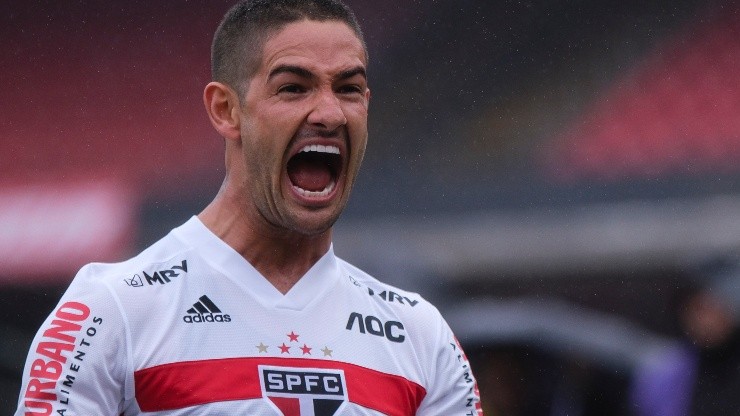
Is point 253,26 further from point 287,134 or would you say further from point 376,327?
point 376,327

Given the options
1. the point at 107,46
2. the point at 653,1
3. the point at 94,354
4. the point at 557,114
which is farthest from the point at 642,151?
the point at 94,354

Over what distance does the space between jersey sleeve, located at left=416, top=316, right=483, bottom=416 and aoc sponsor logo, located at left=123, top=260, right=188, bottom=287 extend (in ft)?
1.85

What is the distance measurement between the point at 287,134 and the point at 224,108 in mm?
202

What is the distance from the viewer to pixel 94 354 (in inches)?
81.0

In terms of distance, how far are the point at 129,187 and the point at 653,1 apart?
12.4ft

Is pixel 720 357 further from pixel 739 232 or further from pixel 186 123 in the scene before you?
pixel 186 123

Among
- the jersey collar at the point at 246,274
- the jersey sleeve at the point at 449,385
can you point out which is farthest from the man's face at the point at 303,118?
the jersey sleeve at the point at 449,385

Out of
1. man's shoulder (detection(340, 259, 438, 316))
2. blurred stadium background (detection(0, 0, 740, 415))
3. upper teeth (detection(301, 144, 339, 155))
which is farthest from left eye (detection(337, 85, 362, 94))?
blurred stadium background (detection(0, 0, 740, 415))

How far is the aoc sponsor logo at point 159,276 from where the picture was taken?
7.23 ft

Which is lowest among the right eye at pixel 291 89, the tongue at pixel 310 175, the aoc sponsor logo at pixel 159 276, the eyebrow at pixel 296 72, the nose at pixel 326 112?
the aoc sponsor logo at pixel 159 276

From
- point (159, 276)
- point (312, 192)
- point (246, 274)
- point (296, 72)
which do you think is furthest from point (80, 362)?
point (296, 72)

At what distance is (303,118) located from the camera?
7.41 feet

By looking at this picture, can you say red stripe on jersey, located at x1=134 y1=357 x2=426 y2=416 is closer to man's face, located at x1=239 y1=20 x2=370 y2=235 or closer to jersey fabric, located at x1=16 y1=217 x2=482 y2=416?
jersey fabric, located at x1=16 y1=217 x2=482 y2=416

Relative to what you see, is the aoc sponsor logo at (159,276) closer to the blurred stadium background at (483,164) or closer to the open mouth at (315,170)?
the open mouth at (315,170)
